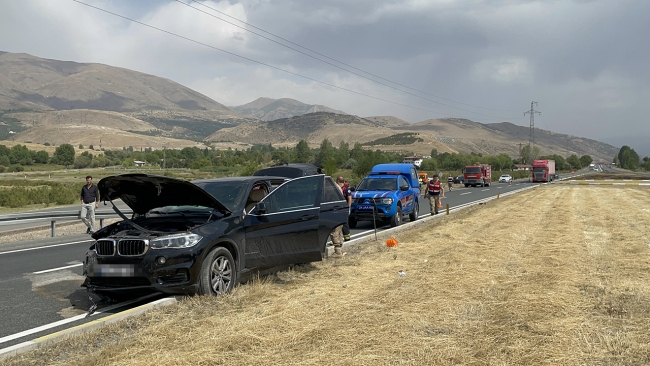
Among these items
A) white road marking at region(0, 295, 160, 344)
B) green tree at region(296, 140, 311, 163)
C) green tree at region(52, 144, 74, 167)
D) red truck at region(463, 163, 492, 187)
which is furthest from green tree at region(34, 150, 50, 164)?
white road marking at region(0, 295, 160, 344)

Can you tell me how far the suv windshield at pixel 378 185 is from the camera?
17391mm

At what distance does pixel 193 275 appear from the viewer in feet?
21.0

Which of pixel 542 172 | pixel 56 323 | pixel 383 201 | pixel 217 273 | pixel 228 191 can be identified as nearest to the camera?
pixel 56 323

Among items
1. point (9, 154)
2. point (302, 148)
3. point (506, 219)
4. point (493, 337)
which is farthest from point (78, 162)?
point (493, 337)

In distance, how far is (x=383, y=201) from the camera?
16.3 meters

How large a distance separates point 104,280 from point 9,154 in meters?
142

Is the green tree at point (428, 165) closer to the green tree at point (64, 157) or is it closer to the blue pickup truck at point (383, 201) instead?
the green tree at point (64, 157)

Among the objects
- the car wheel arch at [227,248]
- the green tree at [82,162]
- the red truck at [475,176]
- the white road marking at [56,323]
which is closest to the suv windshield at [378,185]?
the car wheel arch at [227,248]

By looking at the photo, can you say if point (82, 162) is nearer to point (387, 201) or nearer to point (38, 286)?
point (387, 201)

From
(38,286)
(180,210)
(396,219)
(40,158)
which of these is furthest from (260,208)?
(40,158)

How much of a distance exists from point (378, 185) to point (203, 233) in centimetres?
1156

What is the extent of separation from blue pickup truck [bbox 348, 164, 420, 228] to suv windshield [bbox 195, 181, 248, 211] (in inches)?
311

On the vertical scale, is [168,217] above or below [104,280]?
above

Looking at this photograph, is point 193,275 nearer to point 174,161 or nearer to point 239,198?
point 239,198
